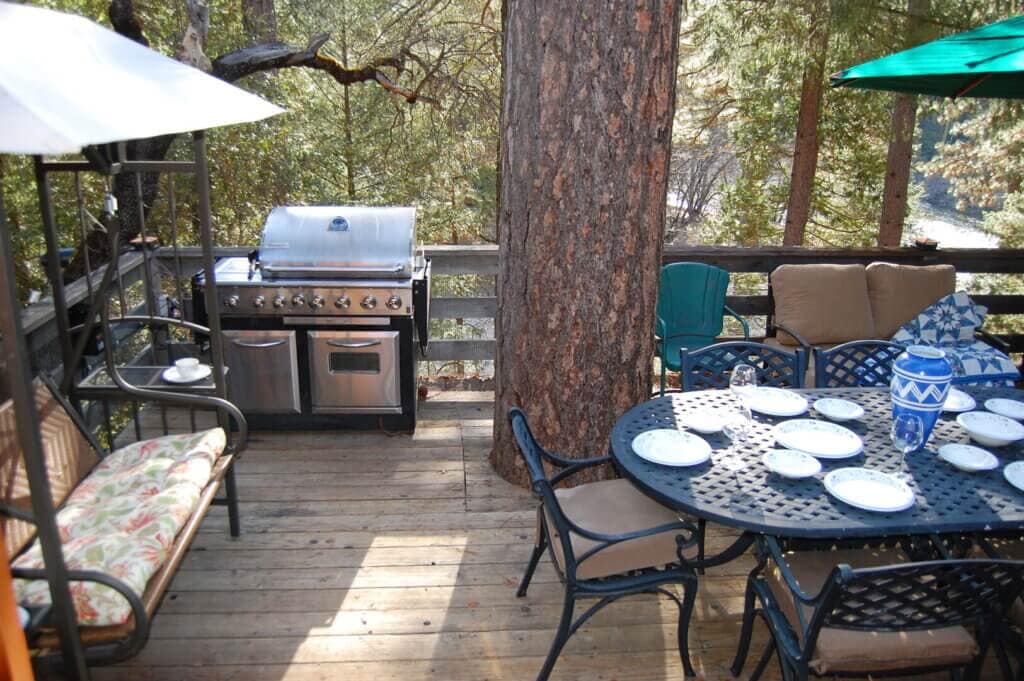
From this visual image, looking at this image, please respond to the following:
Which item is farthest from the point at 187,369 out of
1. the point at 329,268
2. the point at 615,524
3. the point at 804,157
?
the point at 804,157

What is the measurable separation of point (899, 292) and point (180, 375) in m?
3.96

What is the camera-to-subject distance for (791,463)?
7.91 ft

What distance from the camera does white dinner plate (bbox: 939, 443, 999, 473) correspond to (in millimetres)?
2391

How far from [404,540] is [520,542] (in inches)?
18.9

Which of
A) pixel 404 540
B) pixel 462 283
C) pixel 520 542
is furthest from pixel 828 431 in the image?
pixel 462 283

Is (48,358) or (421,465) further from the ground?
(48,358)

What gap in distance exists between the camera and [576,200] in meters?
3.27

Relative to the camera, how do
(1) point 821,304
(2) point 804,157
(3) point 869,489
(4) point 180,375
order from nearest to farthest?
(3) point 869,489 < (4) point 180,375 < (1) point 821,304 < (2) point 804,157

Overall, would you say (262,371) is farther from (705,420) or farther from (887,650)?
(887,650)

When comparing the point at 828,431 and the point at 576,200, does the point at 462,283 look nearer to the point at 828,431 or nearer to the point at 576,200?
the point at 576,200

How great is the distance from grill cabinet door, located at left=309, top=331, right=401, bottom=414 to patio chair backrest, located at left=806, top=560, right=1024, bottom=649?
2.57 metres

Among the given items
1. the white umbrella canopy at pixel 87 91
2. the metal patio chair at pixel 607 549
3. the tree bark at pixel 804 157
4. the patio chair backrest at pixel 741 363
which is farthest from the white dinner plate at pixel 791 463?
the tree bark at pixel 804 157

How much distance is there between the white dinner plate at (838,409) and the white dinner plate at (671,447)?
0.52 metres

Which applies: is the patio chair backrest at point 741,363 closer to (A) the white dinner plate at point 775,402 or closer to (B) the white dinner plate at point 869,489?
(A) the white dinner plate at point 775,402
